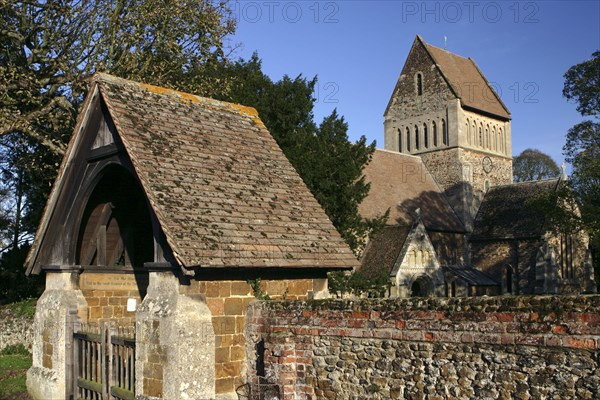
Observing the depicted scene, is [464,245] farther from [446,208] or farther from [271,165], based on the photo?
[271,165]

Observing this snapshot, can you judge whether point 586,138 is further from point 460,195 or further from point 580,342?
point 580,342

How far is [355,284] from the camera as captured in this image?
20.9 metres

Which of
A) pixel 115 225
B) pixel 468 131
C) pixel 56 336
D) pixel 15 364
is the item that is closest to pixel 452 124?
pixel 468 131

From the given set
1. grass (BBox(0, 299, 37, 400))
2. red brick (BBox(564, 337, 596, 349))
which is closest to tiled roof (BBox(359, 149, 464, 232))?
grass (BBox(0, 299, 37, 400))

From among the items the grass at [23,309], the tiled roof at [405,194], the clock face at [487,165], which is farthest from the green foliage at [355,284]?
the clock face at [487,165]

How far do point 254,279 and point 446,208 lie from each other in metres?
32.4

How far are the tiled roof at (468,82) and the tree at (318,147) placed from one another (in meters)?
23.2

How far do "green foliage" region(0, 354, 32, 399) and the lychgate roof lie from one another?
14.0ft

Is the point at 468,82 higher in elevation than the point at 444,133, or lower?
higher

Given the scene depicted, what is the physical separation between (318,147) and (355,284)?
15.4ft

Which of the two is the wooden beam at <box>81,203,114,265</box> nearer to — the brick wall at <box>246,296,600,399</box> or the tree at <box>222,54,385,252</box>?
the brick wall at <box>246,296,600,399</box>

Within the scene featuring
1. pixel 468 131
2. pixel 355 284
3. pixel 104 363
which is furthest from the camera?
pixel 468 131

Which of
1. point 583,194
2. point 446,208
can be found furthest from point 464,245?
point 583,194

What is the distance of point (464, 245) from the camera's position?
133 feet
